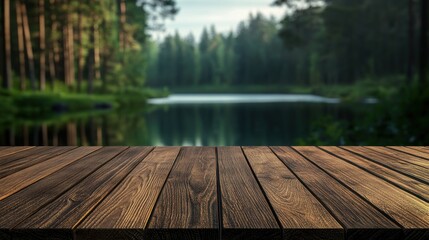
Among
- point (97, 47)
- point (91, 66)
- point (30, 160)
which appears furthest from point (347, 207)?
point (97, 47)

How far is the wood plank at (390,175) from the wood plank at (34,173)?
1.71 metres

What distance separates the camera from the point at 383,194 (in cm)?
181

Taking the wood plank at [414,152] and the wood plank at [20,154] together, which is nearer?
the wood plank at [20,154]

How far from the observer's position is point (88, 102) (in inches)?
920

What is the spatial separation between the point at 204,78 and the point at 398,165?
258 ft

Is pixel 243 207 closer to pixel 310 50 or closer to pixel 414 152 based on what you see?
pixel 414 152

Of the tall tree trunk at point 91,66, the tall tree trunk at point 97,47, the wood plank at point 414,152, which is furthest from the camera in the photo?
the tall tree trunk at point 97,47

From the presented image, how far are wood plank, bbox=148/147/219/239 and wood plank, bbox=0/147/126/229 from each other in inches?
17.6

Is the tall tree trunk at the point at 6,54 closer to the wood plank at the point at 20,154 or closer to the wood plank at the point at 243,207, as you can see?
the wood plank at the point at 20,154

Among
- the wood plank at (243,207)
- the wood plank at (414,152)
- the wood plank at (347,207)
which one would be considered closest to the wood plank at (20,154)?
the wood plank at (243,207)

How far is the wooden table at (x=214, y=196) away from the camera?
1361mm

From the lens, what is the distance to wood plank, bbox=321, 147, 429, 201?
1892mm

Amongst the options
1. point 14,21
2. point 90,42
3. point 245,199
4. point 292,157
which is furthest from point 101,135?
point 14,21

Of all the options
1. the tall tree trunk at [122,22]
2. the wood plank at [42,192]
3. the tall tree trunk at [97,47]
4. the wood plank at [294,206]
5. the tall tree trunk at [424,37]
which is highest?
the tall tree trunk at [122,22]
